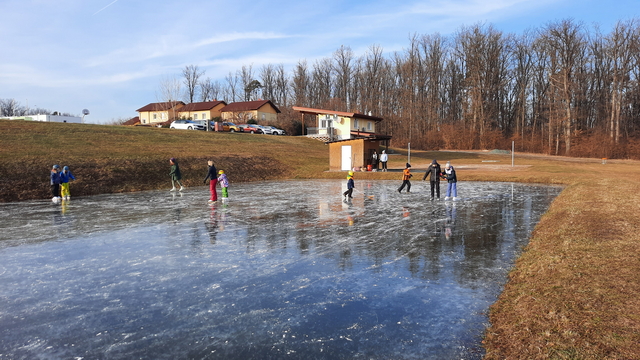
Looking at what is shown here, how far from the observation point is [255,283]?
6.71m

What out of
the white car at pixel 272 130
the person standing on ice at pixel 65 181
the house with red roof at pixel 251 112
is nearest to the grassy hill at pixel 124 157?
the person standing on ice at pixel 65 181

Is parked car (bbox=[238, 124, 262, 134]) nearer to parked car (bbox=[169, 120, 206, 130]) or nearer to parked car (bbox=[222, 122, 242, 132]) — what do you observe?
parked car (bbox=[222, 122, 242, 132])

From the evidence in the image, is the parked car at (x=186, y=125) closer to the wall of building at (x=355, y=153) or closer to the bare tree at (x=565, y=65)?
the wall of building at (x=355, y=153)

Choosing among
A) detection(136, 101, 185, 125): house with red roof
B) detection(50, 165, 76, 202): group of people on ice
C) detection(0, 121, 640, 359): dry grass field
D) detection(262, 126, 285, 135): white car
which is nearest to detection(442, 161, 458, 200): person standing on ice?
detection(0, 121, 640, 359): dry grass field

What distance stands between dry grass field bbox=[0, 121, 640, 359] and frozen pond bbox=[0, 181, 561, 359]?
19.6 inches

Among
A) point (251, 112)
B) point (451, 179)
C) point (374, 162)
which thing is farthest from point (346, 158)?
point (251, 112)

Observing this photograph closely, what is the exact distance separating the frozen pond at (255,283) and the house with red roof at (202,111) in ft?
201

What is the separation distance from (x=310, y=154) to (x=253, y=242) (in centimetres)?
3168

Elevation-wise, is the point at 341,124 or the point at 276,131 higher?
the point at 341,124

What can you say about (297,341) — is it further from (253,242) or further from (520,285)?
(253,242)

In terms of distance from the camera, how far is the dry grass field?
444 centimetres

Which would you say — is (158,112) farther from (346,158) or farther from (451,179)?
(451,179)

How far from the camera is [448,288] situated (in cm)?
636

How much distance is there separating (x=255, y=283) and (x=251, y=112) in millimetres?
63103
